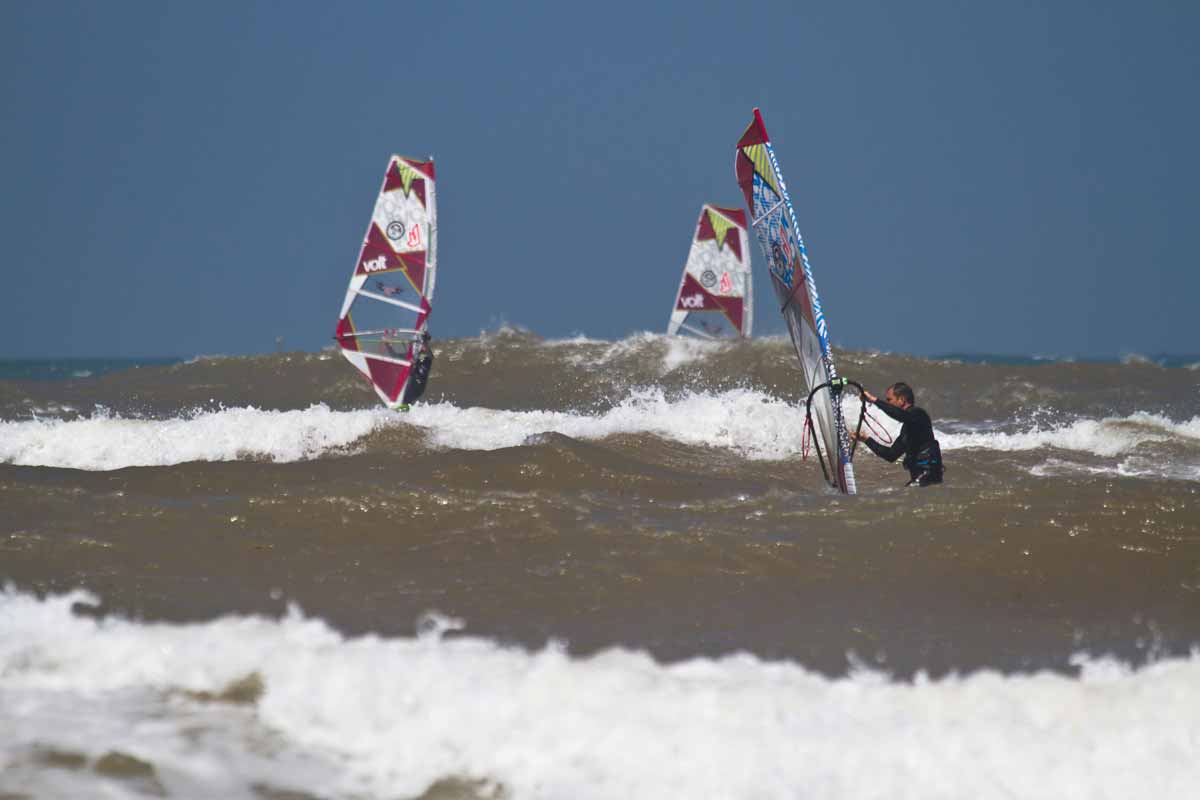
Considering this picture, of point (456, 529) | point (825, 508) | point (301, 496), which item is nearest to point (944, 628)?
point (825, 508)

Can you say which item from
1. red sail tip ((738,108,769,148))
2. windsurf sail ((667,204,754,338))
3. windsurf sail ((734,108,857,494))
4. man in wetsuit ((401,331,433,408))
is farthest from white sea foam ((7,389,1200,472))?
windsurf sail ((667,204,754,338))

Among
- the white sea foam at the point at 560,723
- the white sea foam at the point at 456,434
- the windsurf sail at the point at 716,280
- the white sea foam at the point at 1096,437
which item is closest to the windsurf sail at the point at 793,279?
the white sea foam at the point at 560,723

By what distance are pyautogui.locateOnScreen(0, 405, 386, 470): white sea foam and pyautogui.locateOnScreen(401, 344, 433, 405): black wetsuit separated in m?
2.76

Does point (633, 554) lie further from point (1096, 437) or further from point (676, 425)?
point (1096, 437)

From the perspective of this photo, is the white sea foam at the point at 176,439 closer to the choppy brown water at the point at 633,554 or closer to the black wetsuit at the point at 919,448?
the choppy brown water at the point at 633,554

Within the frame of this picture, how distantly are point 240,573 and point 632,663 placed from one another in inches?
81.9

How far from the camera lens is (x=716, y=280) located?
22219 mm

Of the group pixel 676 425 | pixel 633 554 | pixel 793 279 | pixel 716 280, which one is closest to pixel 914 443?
pixel 793 279

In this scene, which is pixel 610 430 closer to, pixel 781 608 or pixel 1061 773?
pixel 781 608

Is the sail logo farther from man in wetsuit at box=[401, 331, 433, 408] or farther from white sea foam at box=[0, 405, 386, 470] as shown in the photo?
white sea foam at box=[0, 405, 386, 470]

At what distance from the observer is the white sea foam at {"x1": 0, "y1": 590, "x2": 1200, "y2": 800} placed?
340 centimetres

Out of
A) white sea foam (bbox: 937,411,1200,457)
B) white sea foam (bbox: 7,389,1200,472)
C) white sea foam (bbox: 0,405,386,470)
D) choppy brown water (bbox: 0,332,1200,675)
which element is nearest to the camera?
choppy brown water (bbox: 0,332,1200,675)

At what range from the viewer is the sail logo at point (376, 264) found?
1459cm

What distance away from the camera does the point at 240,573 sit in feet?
17.2
